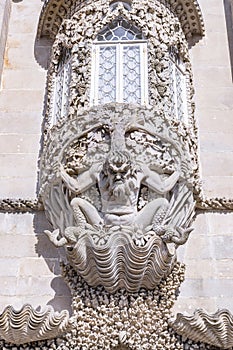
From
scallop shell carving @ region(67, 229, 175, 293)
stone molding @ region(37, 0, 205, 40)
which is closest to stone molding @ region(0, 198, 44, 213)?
scallop shell carving @ region(67, 229, 175, 293)

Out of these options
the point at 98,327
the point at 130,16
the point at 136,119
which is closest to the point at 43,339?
the point at 98,327

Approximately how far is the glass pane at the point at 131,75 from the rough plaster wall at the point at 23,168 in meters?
1.42

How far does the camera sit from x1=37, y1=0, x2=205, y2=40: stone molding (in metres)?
8.73

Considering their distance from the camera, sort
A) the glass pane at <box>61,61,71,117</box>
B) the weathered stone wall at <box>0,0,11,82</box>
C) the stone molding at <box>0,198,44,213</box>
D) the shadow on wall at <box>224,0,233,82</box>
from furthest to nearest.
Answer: the shadow on wall at <box>224,0,233,82</box> < the weathered stone wall at <box>0,0,11,82</box> < the glass pane at <box>61,61,71,117</box> < the stone molding at <box>0,198,44,213</box>

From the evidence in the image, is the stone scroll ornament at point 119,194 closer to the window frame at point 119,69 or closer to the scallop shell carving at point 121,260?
the scallop shell carving at point 121,260

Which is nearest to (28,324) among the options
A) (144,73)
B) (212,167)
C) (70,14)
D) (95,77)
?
(212,167)

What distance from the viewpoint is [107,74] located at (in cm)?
776

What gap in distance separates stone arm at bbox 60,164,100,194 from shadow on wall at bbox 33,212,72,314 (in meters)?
0.77

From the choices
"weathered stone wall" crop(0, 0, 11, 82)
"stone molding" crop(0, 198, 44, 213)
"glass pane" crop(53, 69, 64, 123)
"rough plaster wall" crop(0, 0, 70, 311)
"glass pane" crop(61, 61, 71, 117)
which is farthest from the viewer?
"weathered stone wall" crop(0, 0, 11, 82)

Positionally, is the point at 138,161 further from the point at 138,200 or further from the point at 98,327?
the point at 98,327

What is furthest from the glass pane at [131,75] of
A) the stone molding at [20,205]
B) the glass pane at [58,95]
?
the stone molding at [20,205]

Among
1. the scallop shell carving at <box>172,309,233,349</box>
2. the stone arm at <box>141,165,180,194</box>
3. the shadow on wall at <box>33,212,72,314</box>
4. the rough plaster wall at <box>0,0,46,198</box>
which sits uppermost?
the rough plaster wall at <box>0,0,46,198</box>

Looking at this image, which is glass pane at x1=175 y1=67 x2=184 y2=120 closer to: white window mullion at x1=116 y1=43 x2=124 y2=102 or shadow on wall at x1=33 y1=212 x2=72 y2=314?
white window mullion at x1=116 y1=43 x2=124 y2=102

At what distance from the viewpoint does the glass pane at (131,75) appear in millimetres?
7488
